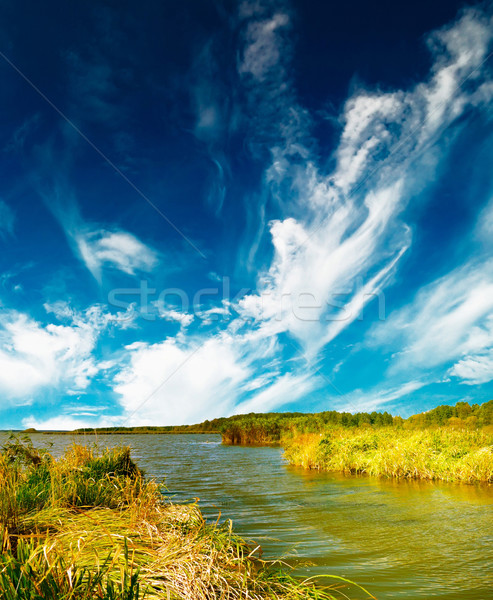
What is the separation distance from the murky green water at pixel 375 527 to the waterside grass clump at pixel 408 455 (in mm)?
1109

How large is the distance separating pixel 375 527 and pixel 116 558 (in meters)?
7.07

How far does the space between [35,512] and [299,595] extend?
175 inches

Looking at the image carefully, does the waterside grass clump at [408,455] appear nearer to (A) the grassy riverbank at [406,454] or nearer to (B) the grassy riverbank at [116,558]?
(A) the grassy riverbank at [406,454]

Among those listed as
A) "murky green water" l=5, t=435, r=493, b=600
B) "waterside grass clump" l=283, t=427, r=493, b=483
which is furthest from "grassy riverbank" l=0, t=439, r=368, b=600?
"waterside grass clump" l=283, t=427, r=493, b=483

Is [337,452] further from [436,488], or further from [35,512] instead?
[35,512]

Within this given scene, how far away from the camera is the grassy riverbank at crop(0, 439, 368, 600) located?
368cm

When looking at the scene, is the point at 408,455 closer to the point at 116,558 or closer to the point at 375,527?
the point at 375,527

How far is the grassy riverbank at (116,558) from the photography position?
Result: 3679 mm

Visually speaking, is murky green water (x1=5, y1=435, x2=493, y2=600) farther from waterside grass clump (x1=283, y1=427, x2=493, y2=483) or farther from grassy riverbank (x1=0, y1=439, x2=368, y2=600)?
waterside grass clump (x1=283, y1=427, x2=493, y2=483)

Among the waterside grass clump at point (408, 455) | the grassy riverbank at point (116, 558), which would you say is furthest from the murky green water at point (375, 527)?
the waterside grass clump at point (408, 455)

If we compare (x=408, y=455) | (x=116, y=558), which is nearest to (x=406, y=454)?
(x=408, y=455)

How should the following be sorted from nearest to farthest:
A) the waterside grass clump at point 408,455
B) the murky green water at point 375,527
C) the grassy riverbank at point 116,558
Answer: the grassy riverbank at point 116,558 → the murky green water at point 375,527 → the waterside grass clump at point 408,455

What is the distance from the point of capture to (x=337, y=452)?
73.4 feet

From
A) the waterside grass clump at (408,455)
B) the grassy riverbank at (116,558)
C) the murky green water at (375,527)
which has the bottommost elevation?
the murky green water at (375,527)
